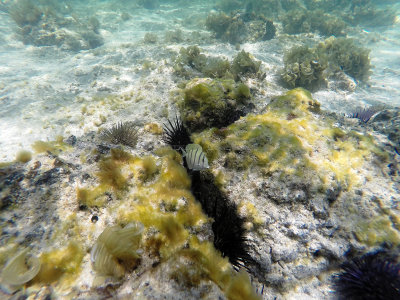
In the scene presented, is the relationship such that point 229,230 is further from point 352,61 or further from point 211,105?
point 352,61

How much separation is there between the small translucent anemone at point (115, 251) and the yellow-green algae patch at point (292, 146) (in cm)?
173

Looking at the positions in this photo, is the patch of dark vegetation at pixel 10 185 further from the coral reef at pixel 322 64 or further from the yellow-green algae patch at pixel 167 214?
the coral reef at pixel 322 64

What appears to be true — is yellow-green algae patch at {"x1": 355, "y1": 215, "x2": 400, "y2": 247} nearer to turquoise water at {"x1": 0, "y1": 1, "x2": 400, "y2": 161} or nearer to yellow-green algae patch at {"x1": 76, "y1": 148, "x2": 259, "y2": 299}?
yellow-green algae patch at {"x1": 76, "y1": 148, "x2": 259, "y2": 299}

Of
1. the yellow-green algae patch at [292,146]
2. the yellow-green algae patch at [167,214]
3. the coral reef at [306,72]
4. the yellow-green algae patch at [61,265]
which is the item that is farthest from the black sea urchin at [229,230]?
the coral reef at [306,72]

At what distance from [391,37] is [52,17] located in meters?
25.7

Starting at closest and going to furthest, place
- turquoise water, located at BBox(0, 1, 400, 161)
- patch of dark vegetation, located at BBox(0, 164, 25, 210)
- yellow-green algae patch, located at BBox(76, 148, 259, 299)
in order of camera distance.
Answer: yellow-green algae patch, located at BBox(76, 148, 259, 299)
patch of dark vegetation, located at BBox(0, 164, 25, 210)
turquoise water, located at BBox(0, 1, 400, 161)

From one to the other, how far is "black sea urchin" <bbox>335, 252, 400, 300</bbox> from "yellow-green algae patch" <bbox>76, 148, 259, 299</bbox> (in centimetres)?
130

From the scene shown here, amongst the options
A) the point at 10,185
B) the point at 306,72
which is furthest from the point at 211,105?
the point at 306,72

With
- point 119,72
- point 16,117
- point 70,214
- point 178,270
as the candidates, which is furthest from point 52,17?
point 178,270

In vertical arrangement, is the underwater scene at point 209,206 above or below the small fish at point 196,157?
below

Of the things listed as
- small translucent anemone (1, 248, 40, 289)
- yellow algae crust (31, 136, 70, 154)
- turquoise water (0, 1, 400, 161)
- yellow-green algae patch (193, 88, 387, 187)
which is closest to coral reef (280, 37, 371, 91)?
turquoise water (0, 1, 400, 161)

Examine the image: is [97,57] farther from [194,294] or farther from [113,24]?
[194,294]

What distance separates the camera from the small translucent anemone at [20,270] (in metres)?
1.57

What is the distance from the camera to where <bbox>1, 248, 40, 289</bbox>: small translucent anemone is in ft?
5.16
